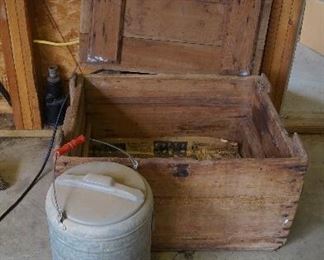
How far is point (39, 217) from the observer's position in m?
1.63

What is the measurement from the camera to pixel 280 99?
2070mm

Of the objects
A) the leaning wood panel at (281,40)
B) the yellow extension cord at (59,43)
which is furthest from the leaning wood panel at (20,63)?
the leaning wood panel at (281,40)

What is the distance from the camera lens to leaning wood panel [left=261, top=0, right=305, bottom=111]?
5.98ft

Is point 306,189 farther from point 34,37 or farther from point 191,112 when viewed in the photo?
point 34,37

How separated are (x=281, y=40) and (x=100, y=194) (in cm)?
117

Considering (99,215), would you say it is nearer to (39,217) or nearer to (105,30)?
(39,217)

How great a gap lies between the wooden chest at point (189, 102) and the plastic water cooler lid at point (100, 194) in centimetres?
26

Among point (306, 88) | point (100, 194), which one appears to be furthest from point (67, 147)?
point (306, 88)

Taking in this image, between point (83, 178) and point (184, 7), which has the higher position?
point (184, 7)

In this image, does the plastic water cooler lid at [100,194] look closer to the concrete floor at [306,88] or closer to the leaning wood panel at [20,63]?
the leaning wood panel at [20,63]

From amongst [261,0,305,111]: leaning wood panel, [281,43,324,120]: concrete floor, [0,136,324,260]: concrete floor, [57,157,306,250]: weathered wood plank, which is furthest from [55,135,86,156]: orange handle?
[281,43,324,120]: concrete floor

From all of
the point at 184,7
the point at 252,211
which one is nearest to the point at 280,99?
the point at 184,7

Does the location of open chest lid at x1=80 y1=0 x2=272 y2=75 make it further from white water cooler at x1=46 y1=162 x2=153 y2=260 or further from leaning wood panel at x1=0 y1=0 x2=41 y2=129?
white water cooler at x1=46 y1=162 x2=153 y2=260

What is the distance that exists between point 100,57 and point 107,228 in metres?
0.96
